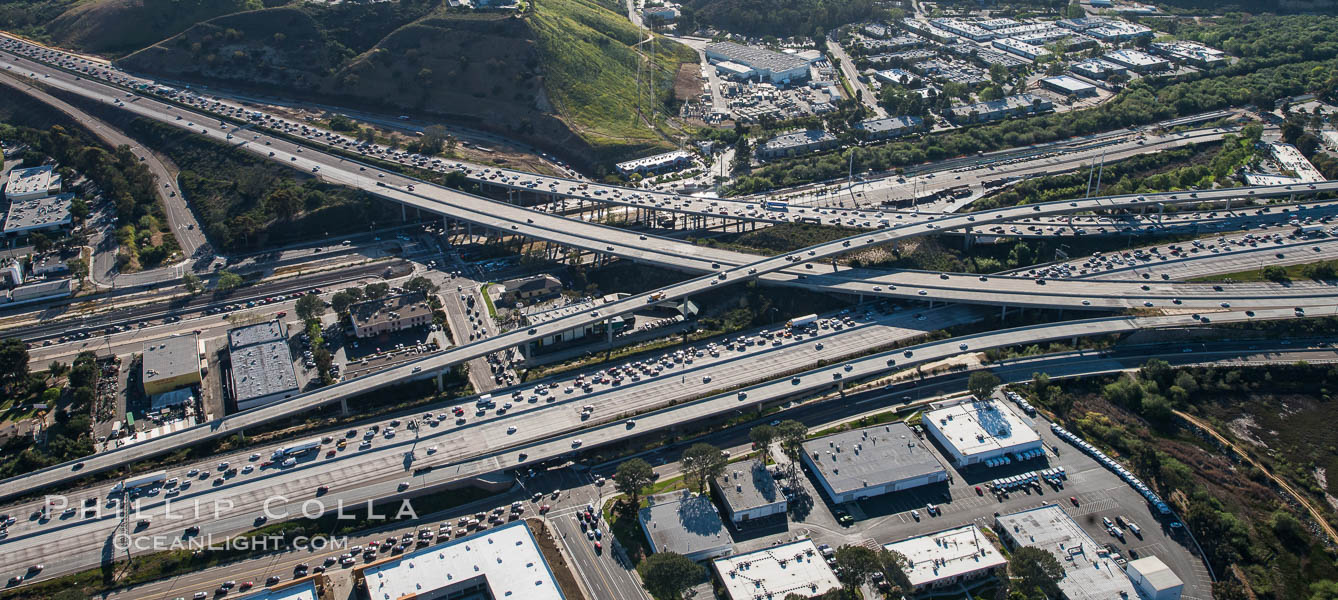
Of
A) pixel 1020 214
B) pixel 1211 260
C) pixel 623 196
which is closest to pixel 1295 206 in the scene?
pixel 1211 260

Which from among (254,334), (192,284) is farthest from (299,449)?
(192,284)

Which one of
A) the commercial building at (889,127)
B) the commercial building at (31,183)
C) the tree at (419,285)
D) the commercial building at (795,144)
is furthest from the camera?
the commercial building at (889,127)

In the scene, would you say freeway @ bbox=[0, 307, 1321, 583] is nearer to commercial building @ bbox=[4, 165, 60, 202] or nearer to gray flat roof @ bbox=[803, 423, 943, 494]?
gray flat roof @ bbox=[803, 423, 943, 494]

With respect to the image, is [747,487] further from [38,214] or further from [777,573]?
[38,214]

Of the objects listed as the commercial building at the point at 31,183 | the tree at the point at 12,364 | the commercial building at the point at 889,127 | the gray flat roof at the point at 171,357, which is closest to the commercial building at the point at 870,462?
the gray flat roof at the point at 171,357

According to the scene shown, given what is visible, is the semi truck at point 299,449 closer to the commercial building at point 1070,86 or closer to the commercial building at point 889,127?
the commercial building at point 889,127

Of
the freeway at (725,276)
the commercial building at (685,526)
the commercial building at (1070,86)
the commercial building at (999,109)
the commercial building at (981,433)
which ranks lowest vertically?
the commercial building at (685,526)

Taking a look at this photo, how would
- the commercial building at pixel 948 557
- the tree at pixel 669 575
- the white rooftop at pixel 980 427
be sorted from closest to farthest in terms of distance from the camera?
the tree at pixel 669 575, the commercial building at pixel 948 557, the white rooftop at pixel 980 427

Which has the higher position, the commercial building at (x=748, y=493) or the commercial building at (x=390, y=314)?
the commercial building at (x=390, y=314)
